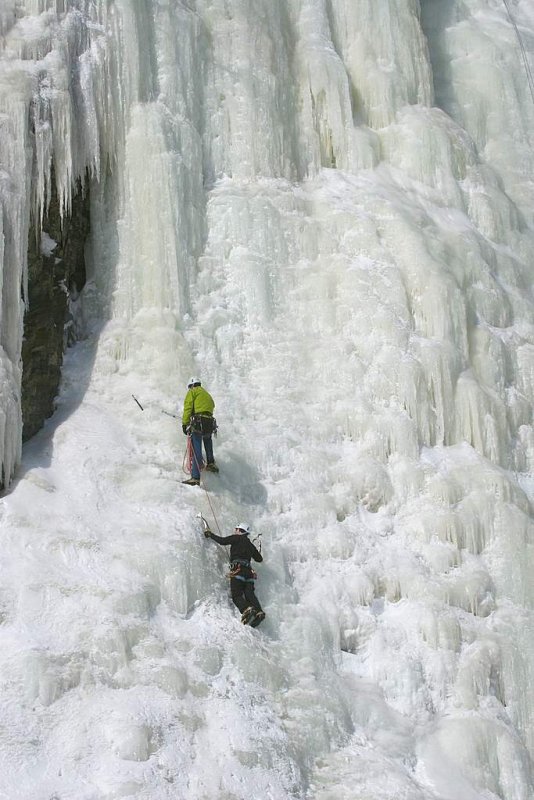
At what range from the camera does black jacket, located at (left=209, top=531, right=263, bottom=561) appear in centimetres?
1249

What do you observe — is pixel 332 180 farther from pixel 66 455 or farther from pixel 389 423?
pixel 66 455

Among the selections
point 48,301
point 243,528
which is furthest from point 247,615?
point 48,301

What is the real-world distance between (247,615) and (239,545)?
2.52ft

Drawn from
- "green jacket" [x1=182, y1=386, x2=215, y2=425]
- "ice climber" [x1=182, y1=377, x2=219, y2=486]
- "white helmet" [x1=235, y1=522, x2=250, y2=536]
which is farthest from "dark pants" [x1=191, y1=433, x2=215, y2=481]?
"white helmet" [x1=235, y1=522, x2=250, y2=536]

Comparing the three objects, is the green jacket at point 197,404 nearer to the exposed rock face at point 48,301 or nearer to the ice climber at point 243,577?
the ice climber at point 243,577

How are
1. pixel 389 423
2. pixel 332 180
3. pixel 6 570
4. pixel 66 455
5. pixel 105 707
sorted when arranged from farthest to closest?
1. pixel 332 180
2. pixel 389 423
3. pixel 66 455
4. pixel 6 570
5. pixel 105 707

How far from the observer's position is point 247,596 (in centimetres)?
1249

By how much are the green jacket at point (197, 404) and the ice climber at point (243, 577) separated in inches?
59.1

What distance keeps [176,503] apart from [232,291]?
3.88 meters

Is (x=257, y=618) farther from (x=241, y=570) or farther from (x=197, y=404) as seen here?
(x=197, y=404)

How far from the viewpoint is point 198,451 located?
13.4 meters

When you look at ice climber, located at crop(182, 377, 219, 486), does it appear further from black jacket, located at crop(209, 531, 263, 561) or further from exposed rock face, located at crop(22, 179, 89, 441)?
exposed rock face, located at crop(22, 179, 89, 441)

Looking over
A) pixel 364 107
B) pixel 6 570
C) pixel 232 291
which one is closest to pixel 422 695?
pixel 6 570

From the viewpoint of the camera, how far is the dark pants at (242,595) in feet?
40.8
